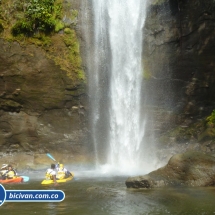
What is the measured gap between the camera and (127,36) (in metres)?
20.2

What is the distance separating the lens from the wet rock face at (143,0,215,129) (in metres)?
18.9

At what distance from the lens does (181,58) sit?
19.4 meters

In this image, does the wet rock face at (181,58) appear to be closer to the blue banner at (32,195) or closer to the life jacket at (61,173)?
the life jacket at (61,173)

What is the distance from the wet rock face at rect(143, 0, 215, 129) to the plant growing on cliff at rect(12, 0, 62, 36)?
522 cm

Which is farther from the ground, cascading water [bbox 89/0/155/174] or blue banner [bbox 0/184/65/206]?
cascading water [bbox 89/0/155/174]

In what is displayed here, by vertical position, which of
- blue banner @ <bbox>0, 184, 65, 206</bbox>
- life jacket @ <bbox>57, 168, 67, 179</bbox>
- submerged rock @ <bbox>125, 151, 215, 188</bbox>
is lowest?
blue banner @ <bbox>0, 184, 65, 206</bbox>

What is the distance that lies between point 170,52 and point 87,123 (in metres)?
5.87

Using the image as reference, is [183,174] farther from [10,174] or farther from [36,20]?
[36,20]

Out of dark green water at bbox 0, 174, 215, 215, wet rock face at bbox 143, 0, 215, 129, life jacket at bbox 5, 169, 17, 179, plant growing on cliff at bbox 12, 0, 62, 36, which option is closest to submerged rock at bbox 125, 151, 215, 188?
dark green water at bbox 0, 174, 215, 215

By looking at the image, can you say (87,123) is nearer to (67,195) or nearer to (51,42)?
(51,42)

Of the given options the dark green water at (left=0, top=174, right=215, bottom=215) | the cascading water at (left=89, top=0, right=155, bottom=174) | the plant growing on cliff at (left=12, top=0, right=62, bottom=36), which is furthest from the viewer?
the cascading water at (left=89, top=0, right=155, bottom=174)

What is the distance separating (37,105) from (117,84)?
14.4ft

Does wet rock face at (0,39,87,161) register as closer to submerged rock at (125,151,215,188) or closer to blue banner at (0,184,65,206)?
submerged rock at (125,151,215,188)

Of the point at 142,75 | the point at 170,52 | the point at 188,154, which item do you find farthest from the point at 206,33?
the point at 188,154
